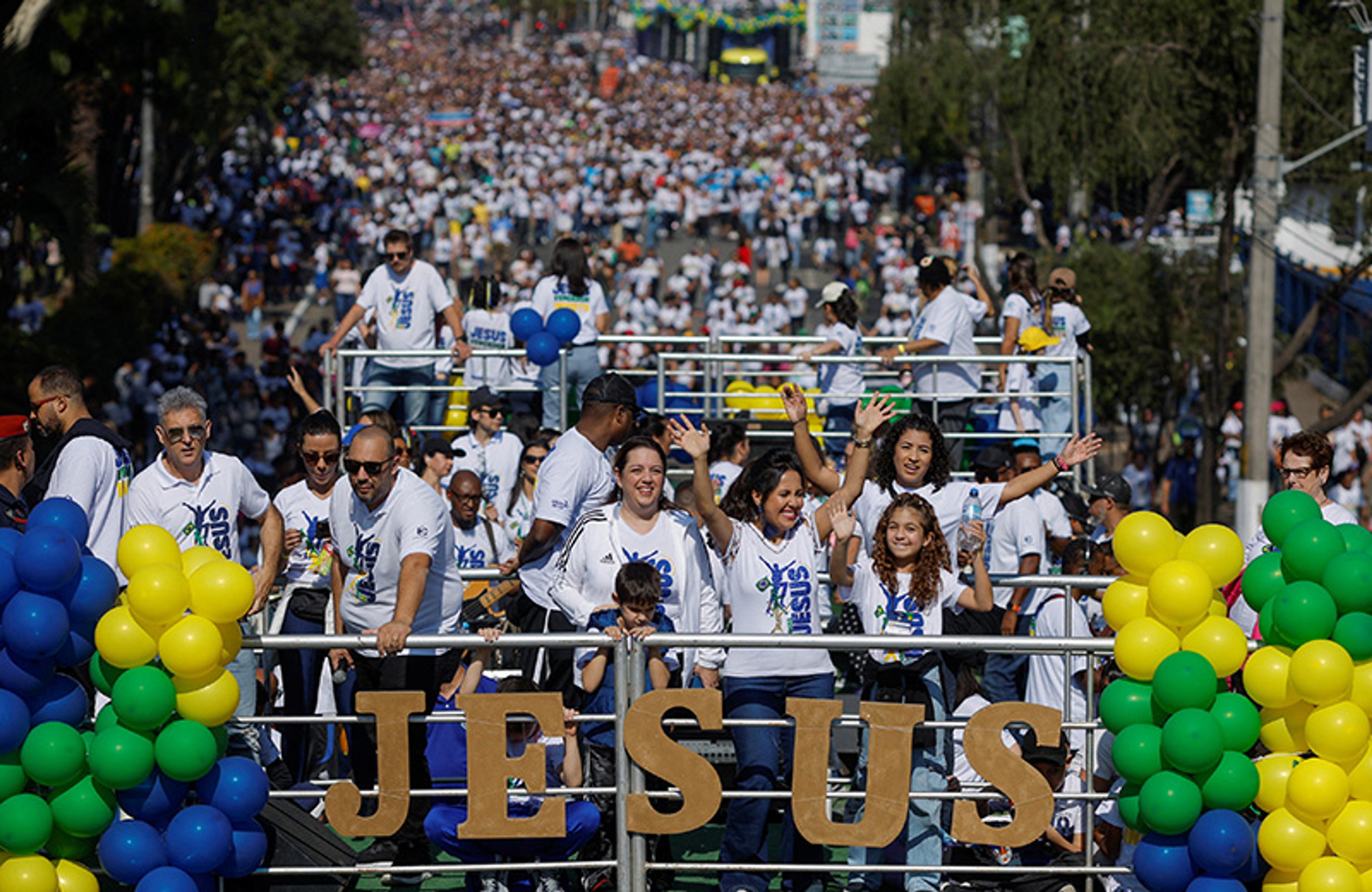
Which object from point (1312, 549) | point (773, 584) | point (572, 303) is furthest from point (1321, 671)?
point (572, 303)

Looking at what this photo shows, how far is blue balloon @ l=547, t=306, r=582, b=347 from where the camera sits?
40.6 feet

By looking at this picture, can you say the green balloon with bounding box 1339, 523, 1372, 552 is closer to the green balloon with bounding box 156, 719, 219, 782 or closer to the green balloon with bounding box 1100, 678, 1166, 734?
the green balloon with bounding box 1100, 678, 1166, 734

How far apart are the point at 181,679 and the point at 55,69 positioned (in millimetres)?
18342

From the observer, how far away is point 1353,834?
20.8ft

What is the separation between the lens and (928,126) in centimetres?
4553

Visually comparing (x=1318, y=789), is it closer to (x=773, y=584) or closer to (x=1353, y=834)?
(x=1353, y=834)

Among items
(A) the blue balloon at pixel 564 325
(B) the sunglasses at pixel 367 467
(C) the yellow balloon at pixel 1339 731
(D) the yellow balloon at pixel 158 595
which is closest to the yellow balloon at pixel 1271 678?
(C) the yellow balloon at pixel 1339 731

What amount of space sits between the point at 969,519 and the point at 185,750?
3.75m

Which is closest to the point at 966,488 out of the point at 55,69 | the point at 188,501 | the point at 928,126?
the point at 188,501

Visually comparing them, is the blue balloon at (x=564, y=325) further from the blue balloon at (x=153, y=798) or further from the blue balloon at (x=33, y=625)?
the blue balloon at (x=33, y=625)

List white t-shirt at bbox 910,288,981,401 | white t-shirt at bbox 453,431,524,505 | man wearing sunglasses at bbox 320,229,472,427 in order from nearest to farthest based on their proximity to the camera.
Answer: white t-shirt at bbox 453,431,524,505
man wearing sunglasses at bbox 320,229,472,427
white t-shirt at bbox 910,288,981,401

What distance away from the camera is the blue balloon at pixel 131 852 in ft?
20.7

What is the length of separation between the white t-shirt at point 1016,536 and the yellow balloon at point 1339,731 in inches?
149

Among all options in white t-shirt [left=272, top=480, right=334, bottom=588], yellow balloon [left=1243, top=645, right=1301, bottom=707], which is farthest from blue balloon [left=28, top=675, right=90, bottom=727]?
yellow balloon [left=1243, top=645, right=1301, bottom=707]
